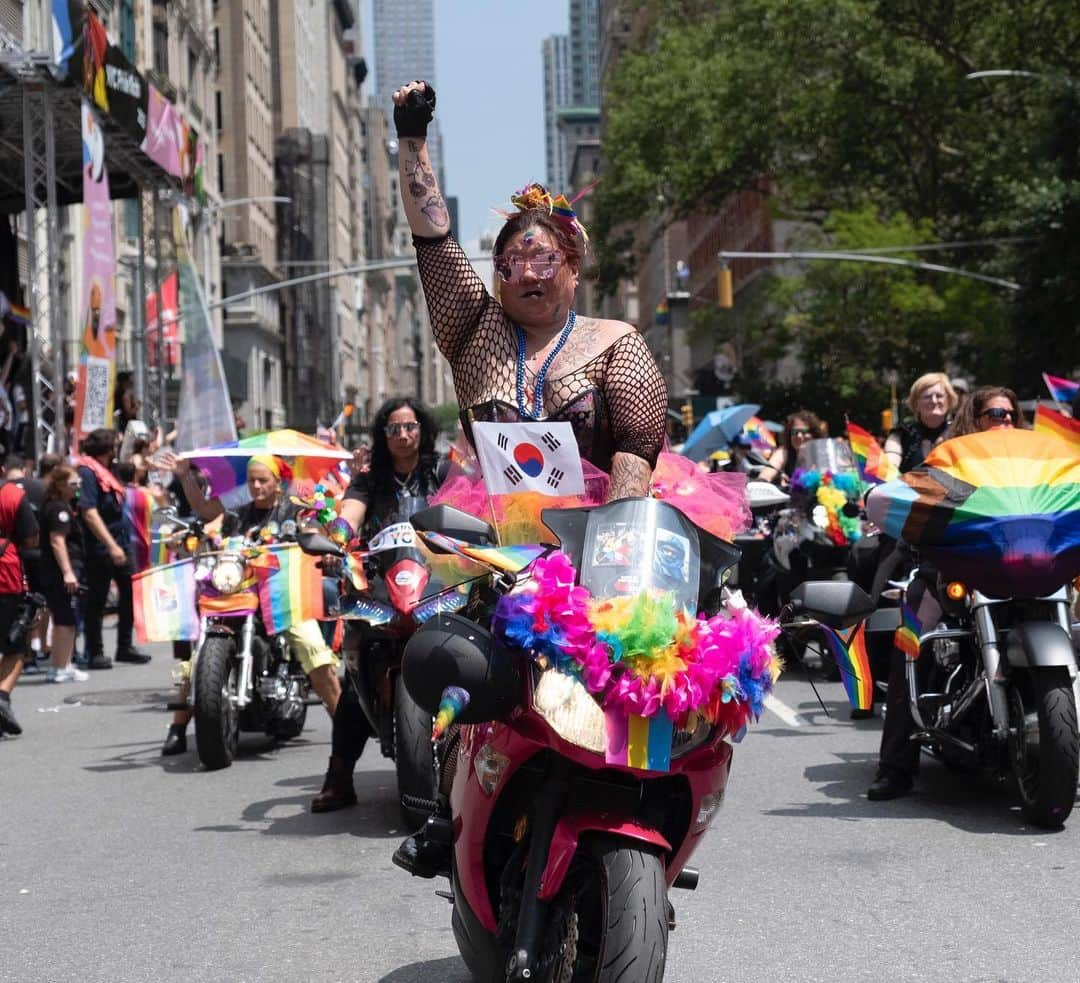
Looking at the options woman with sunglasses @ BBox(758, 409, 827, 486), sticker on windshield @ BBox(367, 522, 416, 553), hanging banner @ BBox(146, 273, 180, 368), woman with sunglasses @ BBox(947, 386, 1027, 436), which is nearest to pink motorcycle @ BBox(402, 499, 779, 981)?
sticker on windshield @ BBox(367, 522, 416, 553)

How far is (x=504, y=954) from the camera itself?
14.4 ft

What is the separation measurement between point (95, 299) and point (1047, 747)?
18.2 m

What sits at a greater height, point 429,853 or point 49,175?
point 49,175

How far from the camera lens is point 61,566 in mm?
14648

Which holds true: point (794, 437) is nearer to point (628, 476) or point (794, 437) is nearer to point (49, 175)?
point (49, 175)

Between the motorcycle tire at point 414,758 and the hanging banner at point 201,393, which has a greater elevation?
the hanging banner at point 201,393

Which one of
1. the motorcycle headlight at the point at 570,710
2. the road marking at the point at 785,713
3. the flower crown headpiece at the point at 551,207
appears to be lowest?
the road marking at the point at 785,713

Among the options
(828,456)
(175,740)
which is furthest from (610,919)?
(828,456)

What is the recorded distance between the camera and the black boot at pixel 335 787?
8.36 meters

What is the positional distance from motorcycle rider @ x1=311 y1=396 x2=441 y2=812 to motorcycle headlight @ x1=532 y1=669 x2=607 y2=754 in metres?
4.33

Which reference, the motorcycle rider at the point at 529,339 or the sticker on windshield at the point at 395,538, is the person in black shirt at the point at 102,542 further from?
the motorcycle rider at the point at 529,339

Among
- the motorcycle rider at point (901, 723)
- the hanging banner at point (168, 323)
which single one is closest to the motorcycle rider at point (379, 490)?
the motorcycle rider at point (901, 723)

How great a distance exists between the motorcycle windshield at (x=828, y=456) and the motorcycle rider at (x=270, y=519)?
4.44 m

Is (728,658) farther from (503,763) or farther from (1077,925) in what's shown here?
(1077,925)
